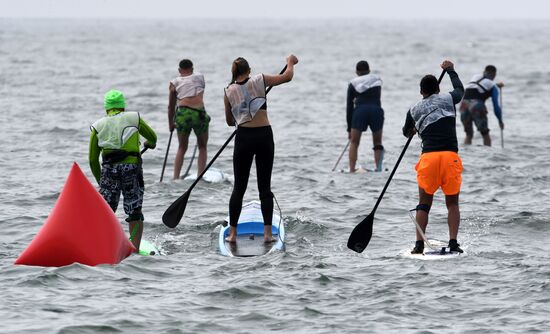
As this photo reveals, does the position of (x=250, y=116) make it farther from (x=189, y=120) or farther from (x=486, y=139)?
(x=486, y=139)

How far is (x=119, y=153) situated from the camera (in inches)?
456

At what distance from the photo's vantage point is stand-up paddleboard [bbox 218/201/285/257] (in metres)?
12.1

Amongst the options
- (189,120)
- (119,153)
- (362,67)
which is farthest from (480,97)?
(119,153)

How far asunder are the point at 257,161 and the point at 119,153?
4.76 ft

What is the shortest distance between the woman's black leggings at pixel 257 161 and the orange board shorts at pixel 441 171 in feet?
5.16

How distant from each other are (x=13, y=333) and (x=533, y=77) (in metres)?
36.4

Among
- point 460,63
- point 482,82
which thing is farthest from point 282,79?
point 460,63

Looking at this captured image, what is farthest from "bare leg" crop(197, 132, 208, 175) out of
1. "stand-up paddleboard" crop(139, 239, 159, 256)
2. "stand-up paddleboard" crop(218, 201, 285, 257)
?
"stand-up paddleboard" crop(139, 239, 159, 256)

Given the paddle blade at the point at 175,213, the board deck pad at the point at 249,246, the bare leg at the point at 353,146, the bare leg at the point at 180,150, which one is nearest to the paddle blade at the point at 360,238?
the board deck pad at the point at 249,246

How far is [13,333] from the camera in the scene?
936cm

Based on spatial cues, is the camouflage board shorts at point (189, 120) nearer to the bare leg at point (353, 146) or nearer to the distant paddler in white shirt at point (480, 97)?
the bare leg at point (353, 146)

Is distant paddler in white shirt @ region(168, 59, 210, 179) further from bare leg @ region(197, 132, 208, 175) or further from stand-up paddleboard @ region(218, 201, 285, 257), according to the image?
stand-up paddleboard @ region(218, 201, 285, 257)

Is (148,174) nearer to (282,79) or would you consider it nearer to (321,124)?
(282,79)

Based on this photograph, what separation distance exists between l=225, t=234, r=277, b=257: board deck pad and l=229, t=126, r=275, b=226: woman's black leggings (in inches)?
9.2
